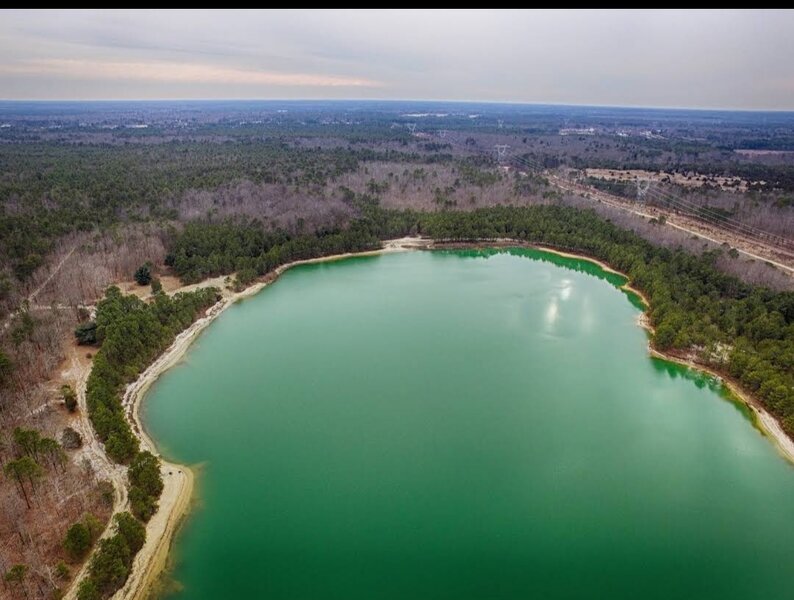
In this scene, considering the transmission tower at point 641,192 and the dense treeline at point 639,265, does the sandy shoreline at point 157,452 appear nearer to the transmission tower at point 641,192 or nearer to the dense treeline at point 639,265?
the dense treeline at point 639,265

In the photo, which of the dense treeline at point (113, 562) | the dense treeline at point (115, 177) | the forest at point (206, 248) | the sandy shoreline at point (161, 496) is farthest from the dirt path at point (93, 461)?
the dense treeline at point (115, 177)

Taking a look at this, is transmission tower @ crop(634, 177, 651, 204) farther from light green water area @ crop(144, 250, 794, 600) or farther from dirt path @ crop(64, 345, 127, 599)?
dirt path @ crop(64, 345, 127, 599)

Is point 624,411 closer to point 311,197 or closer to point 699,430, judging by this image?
point 699,430

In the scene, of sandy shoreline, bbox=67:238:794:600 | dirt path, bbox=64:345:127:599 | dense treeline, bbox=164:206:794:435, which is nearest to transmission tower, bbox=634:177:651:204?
dense treeline, bbox=164:206:794:435

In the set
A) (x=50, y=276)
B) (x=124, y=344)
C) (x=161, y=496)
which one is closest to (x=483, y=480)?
(x=161, y=496)

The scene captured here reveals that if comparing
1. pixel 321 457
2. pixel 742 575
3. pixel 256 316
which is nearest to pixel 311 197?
pixel 256 316
